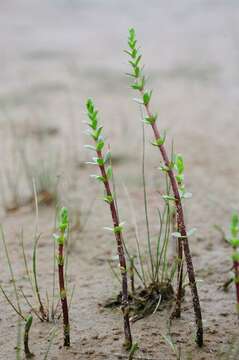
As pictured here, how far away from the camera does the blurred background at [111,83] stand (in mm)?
4109

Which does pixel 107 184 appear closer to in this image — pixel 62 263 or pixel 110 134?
pixel 62 263

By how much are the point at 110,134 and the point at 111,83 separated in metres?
1.09

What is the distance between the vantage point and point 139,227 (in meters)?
3.18

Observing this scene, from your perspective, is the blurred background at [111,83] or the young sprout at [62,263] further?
the blurred background at [111,83]

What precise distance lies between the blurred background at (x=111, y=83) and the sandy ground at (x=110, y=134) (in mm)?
14

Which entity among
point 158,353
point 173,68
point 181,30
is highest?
point 181,30

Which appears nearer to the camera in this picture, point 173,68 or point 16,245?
point 16,245

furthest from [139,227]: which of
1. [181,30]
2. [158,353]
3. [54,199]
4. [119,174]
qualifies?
[181,30]

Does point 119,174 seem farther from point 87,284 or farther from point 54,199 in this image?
point 87,284

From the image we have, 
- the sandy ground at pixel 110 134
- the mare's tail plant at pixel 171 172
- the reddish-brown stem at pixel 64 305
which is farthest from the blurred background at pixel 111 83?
the mare's tail plant at pixel 171 172

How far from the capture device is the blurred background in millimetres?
4109

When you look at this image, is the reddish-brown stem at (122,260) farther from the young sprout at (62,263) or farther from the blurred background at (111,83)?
the blurred background at (111,83)

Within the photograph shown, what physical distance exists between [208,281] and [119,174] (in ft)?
4.82

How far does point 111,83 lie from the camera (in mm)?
5590
